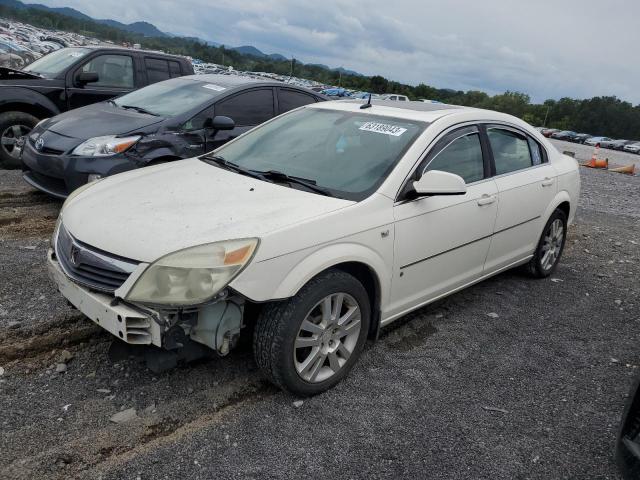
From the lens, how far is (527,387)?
3.47 m

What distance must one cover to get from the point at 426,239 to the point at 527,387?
44.5 inches

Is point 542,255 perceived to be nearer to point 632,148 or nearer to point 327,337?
point 327,337

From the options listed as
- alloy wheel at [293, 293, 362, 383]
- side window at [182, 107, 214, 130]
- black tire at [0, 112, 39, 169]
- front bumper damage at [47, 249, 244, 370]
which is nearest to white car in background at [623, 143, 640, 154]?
side window at [182, 107, 214, 130]

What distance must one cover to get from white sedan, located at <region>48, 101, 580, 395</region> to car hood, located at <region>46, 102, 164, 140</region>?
83.6 inches

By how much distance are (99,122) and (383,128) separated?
12.2 feet

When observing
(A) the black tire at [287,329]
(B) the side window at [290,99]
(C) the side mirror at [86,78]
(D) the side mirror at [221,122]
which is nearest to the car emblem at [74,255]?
(A) the black tire at [287,329]

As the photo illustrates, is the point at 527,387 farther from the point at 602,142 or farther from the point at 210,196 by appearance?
the point at 602,142

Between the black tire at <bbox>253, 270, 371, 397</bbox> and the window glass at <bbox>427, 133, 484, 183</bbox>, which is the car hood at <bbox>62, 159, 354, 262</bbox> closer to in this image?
the black tire at <bbox>253, 270, 371, 397</bbox>

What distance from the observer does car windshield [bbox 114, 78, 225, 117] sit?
20.3 ft

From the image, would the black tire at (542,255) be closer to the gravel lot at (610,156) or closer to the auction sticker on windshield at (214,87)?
the auction sticker on windshield at (214,87)

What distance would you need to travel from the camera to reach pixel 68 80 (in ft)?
26.0

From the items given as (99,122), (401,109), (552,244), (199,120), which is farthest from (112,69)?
(552,244)

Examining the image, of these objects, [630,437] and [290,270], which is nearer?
[630,437]

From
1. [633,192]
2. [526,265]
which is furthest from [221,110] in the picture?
[633,192]
